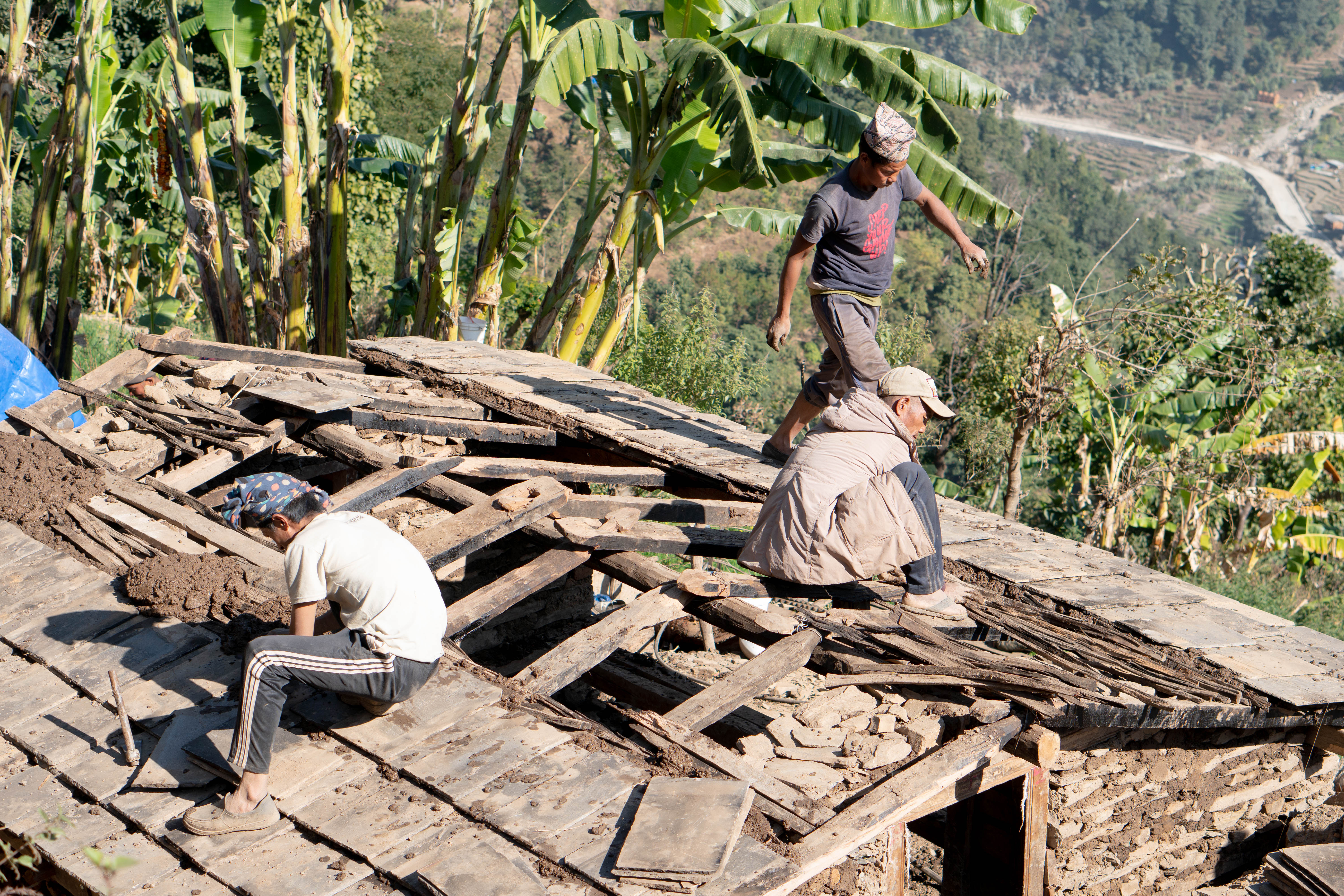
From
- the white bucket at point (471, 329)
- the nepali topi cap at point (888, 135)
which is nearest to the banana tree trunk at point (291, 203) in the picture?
the white bucket at point (471, 329)

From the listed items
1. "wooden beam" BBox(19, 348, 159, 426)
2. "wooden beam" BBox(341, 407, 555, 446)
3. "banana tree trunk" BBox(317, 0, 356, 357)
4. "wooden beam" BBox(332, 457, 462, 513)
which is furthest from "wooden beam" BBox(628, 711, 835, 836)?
"banana tree trunk" BBox(317, 0, 356, 357)

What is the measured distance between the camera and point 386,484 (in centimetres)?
555

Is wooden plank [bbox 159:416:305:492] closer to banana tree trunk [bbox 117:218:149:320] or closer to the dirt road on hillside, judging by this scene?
banana tree trunk [bbox 117:218:149:320]

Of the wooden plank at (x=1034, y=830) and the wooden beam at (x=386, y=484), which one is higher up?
the wooden beam at (x=386, y=484)

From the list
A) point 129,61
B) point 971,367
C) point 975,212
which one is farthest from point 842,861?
point 129,61

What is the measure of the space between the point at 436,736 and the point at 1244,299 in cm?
1666

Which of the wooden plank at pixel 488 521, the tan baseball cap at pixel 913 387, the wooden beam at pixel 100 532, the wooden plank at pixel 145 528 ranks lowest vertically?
the wooden beam at pixel 100 532

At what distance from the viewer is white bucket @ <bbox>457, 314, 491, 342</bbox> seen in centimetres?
972

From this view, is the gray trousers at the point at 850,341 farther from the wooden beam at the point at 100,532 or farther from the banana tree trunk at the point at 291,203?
the banana tree trunk at the point at 291,203

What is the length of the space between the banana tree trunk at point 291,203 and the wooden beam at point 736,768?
667 cm

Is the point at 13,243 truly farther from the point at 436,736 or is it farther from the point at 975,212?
the point at 436,736

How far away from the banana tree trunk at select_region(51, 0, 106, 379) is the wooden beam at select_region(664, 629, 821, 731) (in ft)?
26.2

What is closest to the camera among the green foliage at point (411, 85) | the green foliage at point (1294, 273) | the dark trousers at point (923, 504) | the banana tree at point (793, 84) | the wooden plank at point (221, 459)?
the dark trousers at point (923, 504)

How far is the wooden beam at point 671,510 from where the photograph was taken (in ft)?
17.5
